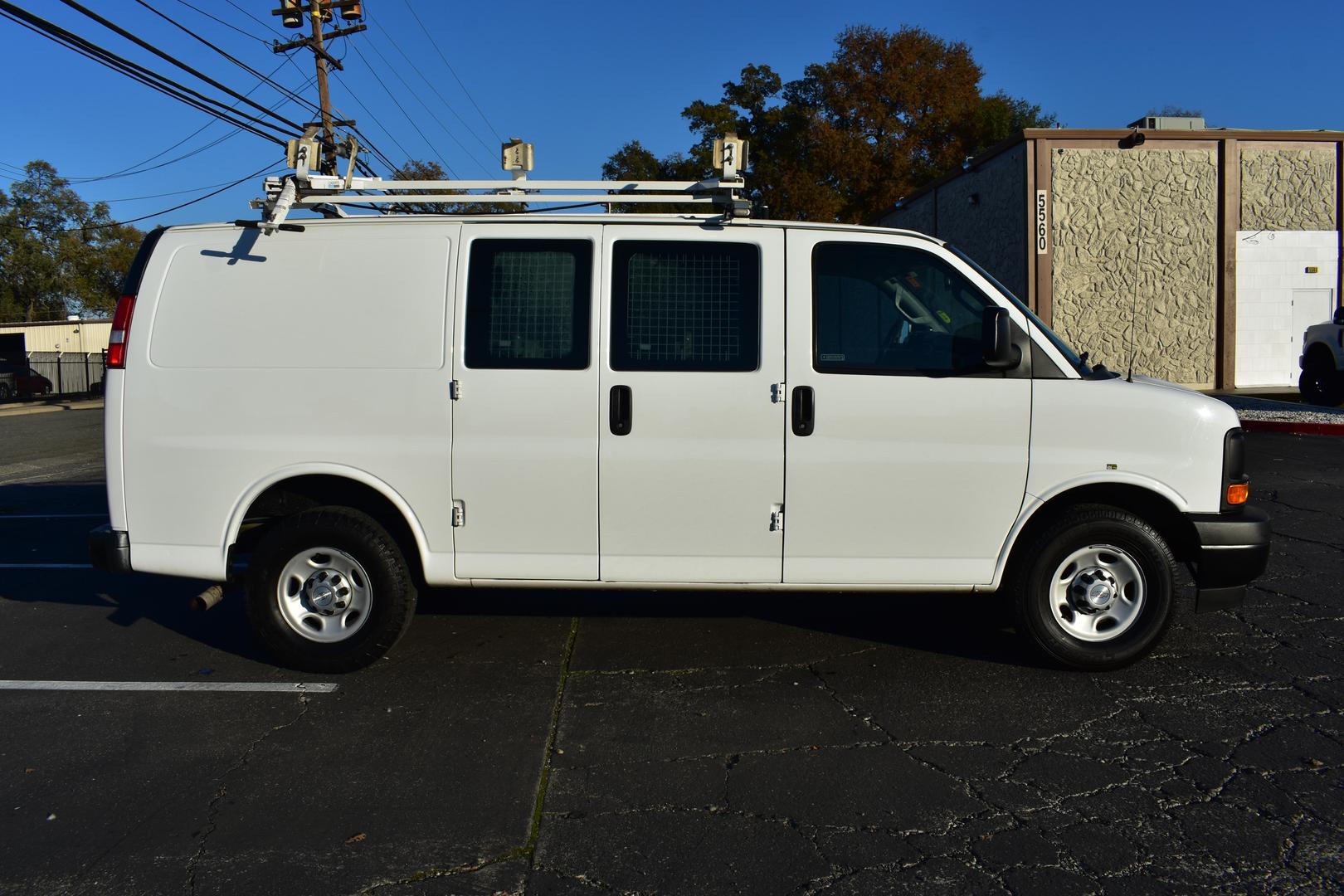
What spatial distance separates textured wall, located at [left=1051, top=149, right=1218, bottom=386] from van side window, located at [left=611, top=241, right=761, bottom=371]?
19.3m

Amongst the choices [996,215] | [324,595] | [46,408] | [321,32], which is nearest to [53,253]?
[46,408]

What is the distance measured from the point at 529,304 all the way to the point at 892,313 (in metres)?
1.78

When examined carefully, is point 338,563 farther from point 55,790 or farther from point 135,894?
point 135,894

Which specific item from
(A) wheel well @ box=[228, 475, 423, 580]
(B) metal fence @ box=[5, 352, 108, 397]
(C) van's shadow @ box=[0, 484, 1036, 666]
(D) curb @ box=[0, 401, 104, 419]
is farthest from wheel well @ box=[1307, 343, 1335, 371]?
(B) metal fence @ box=[5, 352, 108, 397]

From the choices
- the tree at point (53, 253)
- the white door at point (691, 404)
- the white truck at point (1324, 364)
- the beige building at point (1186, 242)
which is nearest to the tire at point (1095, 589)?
the white door at point (691, 404)

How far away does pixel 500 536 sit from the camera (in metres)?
5.00

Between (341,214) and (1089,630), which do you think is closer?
(1089,630)

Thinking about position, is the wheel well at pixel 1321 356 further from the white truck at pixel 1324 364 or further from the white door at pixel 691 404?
the white door at pixel 691 404

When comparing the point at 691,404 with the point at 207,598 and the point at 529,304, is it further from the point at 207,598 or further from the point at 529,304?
the point at 207,598

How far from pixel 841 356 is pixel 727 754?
6.36ft

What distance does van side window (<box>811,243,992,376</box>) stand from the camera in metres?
4.87

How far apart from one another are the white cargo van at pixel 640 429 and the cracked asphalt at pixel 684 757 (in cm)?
50

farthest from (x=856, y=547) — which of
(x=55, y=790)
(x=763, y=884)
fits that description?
(x=55, y=790)

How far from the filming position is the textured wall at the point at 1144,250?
2211cm
